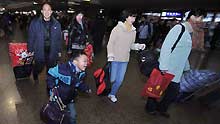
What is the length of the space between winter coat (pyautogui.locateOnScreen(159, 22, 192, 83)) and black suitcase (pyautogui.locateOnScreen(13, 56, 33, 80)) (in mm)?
2949

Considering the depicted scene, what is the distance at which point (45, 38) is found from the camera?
4.38 m

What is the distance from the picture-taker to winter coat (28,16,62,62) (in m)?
4.32

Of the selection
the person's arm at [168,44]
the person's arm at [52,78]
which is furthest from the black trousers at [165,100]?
the person's arm at [52,78]

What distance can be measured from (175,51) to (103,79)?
1383 millimetres

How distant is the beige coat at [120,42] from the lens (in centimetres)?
396

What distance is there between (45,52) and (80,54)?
1920 mm

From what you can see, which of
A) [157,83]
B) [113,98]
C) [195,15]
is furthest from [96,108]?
[195,15]

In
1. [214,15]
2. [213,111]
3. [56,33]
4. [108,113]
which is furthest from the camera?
[214,15]

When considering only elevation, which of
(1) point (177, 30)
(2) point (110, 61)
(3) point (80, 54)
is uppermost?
(1) point (177, 30)

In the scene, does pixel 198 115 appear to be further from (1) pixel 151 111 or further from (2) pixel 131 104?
(2) pixel 131 104

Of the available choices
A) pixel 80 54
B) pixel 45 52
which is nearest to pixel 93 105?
pixel 45 52

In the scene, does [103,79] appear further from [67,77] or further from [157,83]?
[67,77]

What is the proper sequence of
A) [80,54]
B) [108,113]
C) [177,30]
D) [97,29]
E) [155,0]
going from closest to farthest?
[80,54], [177,30], [108,113], [97,29], [155,0]

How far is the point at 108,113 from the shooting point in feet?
13.3
